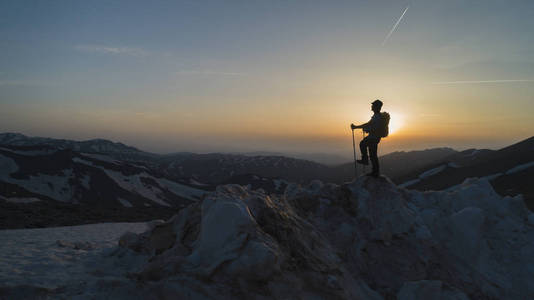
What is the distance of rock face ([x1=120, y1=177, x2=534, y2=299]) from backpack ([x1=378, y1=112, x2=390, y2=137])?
171 cm

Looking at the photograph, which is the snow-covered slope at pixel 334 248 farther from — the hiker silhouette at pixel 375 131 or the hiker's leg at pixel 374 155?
the hiker silhouette at pixel 375 131

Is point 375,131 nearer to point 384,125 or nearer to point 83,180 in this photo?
point 384,125

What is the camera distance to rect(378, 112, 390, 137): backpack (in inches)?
432

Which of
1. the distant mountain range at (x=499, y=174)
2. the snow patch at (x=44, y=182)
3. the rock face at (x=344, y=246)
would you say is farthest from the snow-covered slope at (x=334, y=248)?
the snow patch at (x=44, y=182)

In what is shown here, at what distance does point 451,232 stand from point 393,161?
575ft

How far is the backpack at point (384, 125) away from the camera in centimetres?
1098

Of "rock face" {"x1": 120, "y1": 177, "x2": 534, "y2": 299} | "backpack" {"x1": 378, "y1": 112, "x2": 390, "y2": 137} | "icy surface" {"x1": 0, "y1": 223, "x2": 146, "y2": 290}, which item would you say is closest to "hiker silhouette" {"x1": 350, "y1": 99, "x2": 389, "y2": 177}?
"backpack" {"x1": 378, "y1": 112, "x2": 390, "y2": 137}

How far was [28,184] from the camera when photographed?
2908 inches

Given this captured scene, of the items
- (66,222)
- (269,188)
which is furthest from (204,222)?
(269,188)

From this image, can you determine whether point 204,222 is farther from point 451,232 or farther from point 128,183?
point 128,183

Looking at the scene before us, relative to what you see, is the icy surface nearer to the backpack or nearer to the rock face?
the rock face

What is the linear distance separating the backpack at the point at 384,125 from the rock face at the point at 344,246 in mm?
1711

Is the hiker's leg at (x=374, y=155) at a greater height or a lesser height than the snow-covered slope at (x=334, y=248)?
greater

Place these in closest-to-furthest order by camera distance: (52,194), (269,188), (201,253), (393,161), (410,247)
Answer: (201,253) < (410,247) < (52,194) < (269,188) < (393,161)
